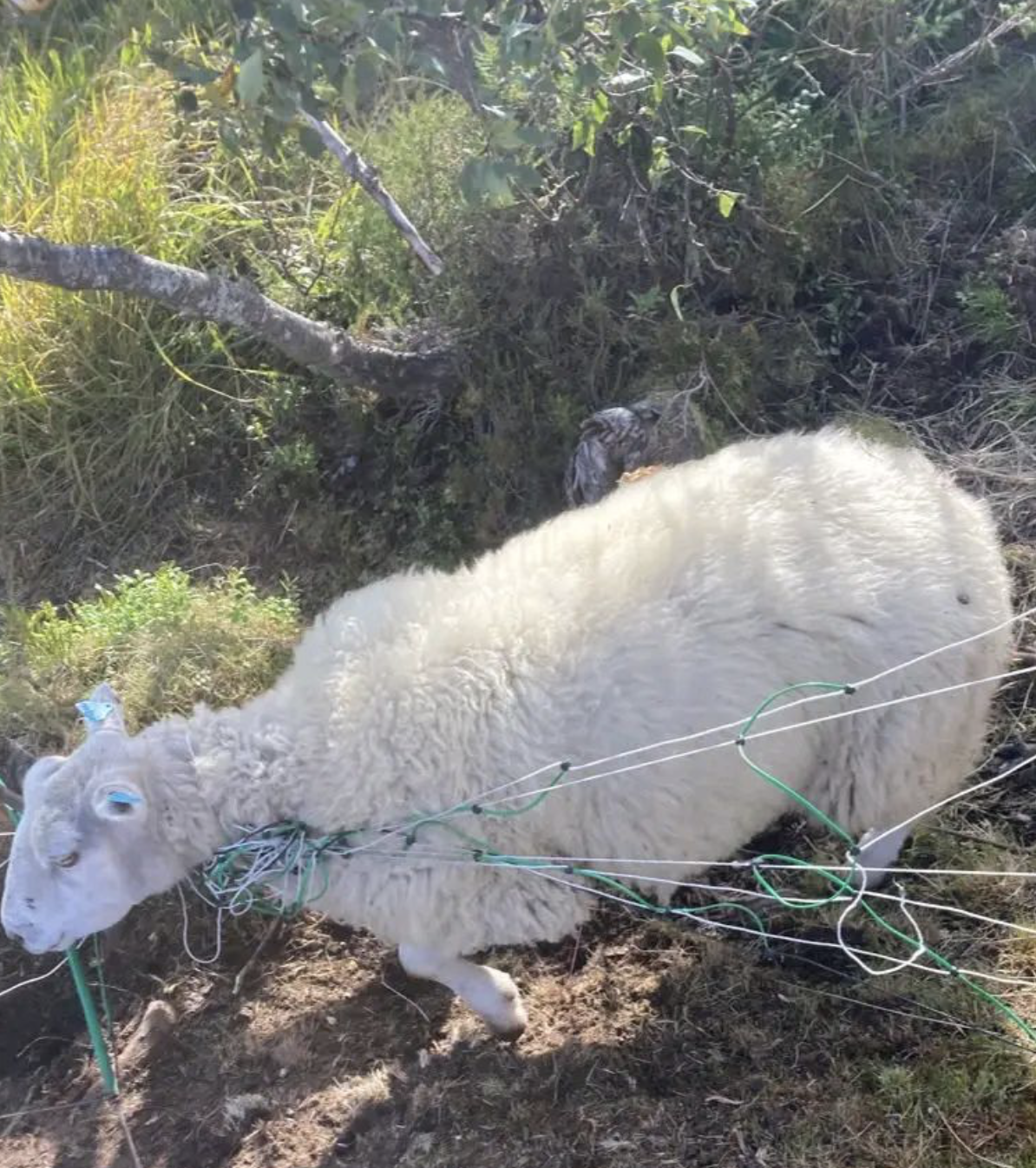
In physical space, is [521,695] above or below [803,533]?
below

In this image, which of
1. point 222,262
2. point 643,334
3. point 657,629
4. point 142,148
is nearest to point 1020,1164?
point 657,629

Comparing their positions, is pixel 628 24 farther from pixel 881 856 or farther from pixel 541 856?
pixel 881 856

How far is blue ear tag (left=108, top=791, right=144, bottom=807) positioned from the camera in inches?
100.0

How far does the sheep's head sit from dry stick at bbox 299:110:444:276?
259 centimetres

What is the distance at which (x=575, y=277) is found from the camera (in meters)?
4.63

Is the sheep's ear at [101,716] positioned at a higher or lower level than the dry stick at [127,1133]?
higher

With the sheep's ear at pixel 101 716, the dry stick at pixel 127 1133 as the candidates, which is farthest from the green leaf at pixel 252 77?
the dry stick at pixel 127 1133

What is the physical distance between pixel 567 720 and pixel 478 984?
86 cm

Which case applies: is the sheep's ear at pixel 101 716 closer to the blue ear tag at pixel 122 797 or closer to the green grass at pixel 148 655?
the blue ear tag at pixel 122 797

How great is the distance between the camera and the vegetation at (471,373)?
10.2 ft

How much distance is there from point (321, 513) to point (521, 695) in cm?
225

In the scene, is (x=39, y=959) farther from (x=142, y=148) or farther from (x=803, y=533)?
(x=142, y=148)

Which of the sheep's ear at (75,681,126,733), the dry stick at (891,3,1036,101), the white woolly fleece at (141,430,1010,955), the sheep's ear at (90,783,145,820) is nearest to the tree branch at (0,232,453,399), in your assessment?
the sheep's ear at (75,681,126,733)

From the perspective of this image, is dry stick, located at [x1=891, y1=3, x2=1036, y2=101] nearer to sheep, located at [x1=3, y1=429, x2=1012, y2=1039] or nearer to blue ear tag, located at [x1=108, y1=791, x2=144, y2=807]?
sheep, located at [x1=3, y1=429, x2=1012, y2=1039]
